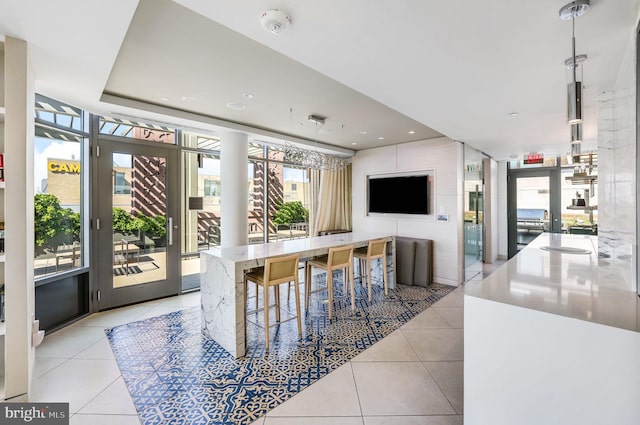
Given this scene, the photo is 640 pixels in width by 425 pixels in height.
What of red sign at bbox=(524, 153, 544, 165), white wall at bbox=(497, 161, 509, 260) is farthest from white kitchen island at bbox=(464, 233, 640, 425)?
white wall at bbox=(497, 161, 509, 260)

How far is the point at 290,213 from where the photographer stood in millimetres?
6430

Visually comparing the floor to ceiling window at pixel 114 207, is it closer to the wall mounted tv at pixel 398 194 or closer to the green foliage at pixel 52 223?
the green foliage at pixel 52 223

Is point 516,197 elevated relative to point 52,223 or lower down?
elevated

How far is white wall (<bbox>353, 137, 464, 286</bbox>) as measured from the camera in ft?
17.1

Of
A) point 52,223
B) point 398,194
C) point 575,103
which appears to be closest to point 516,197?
point 398,194

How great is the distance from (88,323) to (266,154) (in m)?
3.83

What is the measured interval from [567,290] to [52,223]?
4.79 m

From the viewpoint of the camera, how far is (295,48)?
192 cm

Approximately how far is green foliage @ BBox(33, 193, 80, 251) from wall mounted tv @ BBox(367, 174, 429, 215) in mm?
5041

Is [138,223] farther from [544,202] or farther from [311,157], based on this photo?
[544,202]

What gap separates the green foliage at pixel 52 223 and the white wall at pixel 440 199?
523 cm

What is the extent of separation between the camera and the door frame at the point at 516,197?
22.6 feet

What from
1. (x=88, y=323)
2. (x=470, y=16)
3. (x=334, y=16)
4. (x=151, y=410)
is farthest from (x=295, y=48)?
(x=88, y=323)

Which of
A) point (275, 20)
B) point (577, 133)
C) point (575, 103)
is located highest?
point (275, 20)
